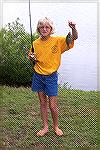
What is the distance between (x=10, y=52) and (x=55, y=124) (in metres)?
2.20

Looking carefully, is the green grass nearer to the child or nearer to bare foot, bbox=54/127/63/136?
bare foot, bbox=54/127/63/136

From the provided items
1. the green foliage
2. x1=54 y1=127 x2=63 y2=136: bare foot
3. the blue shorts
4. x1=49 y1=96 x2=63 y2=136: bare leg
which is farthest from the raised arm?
the green foliage

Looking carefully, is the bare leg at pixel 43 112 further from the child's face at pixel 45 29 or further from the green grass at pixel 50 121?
the child's face at pixel 45 29

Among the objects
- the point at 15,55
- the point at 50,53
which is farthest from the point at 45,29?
the point at 15,55

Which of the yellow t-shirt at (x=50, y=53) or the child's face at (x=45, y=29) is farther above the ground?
the child's face at (x=45, y=29)

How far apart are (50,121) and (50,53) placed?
926 millimetres

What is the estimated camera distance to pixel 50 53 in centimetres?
401

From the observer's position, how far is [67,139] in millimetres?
4207

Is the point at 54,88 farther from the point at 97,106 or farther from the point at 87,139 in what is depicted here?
the point at 97,106

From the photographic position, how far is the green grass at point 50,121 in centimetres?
410

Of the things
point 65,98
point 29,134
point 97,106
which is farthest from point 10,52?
point 29,134

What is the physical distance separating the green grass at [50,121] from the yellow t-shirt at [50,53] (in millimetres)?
675

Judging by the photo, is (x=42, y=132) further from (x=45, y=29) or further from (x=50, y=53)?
(x=45, y=29)

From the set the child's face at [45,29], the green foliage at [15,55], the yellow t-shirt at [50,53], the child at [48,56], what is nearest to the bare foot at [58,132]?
the child at [48,56]
